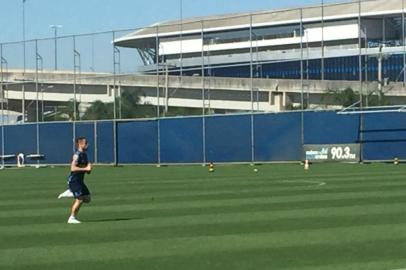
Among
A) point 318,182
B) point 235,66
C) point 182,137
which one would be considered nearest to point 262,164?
point 182,137

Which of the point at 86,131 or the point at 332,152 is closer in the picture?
the point at 332,152

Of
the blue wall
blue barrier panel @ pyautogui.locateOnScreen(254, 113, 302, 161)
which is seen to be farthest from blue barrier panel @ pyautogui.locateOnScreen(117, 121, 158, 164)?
blue barrier panel @ pyautogui.locateOnScreen(254, 113, 302, 161)

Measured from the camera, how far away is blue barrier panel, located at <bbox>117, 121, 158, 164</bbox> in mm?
50062

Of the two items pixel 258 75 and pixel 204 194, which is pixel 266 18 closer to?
pixel 258 75

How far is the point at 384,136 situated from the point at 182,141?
461 inches

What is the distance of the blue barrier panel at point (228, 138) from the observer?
154ft

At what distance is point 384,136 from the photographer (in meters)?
42.3

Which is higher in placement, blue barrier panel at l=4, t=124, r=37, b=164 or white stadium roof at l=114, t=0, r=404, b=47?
white stadium roof at l=114, t=0, r=404, b=47

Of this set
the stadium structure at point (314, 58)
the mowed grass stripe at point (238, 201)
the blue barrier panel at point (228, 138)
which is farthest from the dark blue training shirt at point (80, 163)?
the blue barrier panel at point (228, 138)

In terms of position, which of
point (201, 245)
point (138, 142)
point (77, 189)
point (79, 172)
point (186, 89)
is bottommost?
point (201, 245)

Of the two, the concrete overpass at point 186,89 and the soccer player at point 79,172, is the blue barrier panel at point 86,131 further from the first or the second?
the soccer player at point 79,172

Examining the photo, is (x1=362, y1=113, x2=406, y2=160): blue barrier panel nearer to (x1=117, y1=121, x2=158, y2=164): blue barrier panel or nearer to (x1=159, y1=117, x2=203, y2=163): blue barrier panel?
(x1=159, y1=117, x2=203, y2=163): blue barrier panel

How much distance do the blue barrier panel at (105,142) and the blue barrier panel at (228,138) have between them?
652 cm

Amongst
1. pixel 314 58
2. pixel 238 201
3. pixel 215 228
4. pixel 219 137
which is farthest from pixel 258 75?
pixel 215 228
